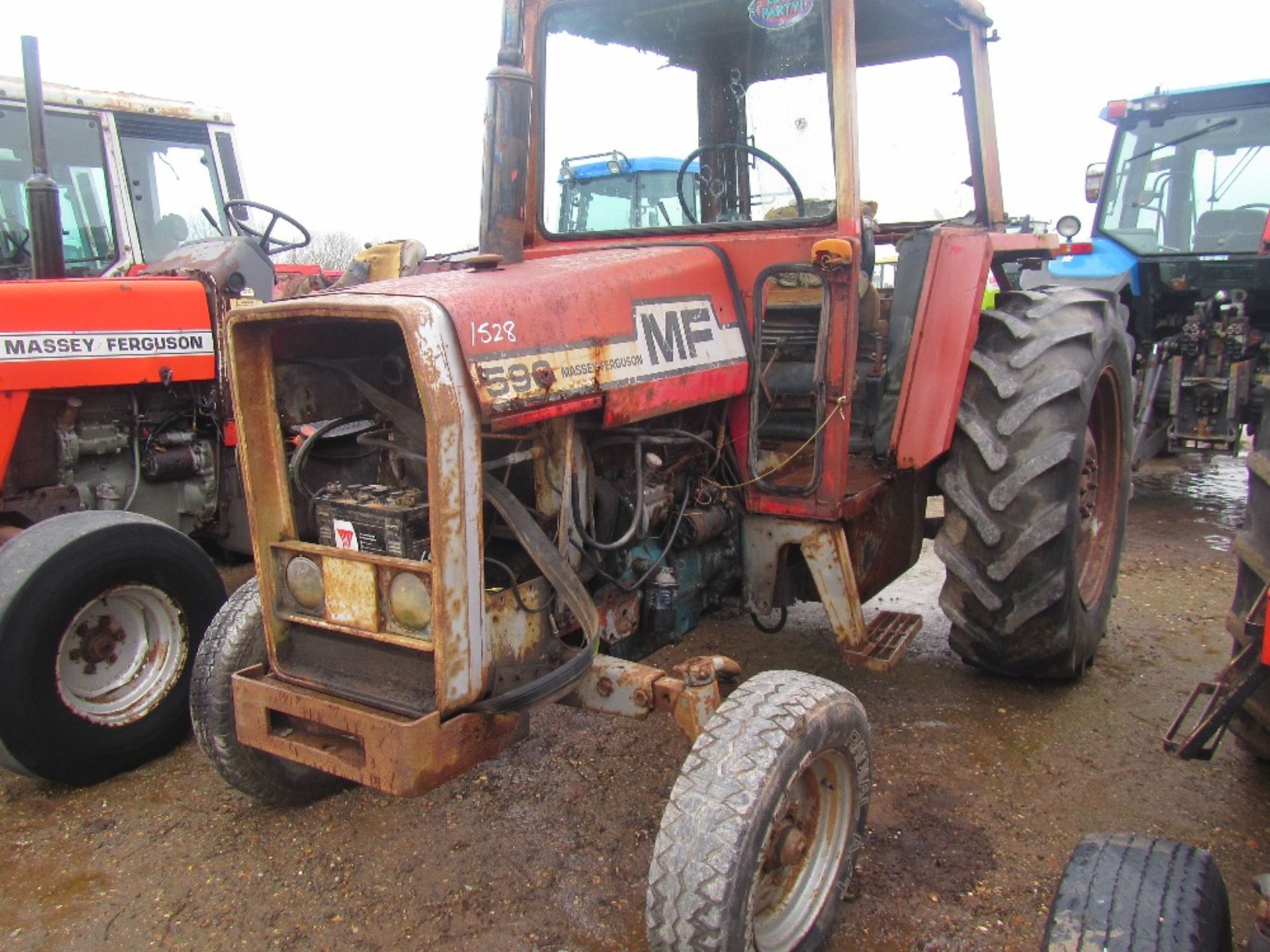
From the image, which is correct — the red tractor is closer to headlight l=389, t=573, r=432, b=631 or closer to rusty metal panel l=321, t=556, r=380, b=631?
rusty metal panel l=321, t=556, r=380, b=631

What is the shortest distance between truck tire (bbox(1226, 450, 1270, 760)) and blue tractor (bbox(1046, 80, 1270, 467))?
4.27 m

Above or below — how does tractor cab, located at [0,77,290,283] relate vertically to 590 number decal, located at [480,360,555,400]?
above

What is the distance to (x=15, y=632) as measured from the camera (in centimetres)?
301

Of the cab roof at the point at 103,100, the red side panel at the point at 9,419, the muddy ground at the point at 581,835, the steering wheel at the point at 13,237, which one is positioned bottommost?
the muddy ground at the point at 581,835

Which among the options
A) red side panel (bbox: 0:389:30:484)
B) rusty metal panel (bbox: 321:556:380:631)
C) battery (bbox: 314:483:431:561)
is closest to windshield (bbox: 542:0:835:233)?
battery (bbox: 314:483:431:561)

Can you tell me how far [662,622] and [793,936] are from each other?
93 cm

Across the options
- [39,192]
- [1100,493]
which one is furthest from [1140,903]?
[39,192]

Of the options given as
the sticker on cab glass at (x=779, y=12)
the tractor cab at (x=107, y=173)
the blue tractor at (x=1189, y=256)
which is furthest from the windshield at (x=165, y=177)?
the blue tractor at (x=1189, y=256)

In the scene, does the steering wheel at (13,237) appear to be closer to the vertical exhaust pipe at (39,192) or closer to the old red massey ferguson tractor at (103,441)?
the old red massey ferguson tractor at (103,441)

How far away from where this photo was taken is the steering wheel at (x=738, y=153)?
9.98 ft

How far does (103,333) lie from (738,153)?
2.53m

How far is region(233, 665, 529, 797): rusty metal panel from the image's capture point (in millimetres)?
2107

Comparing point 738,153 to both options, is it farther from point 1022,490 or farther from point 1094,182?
point 1094,182

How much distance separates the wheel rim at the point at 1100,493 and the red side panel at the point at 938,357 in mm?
877
